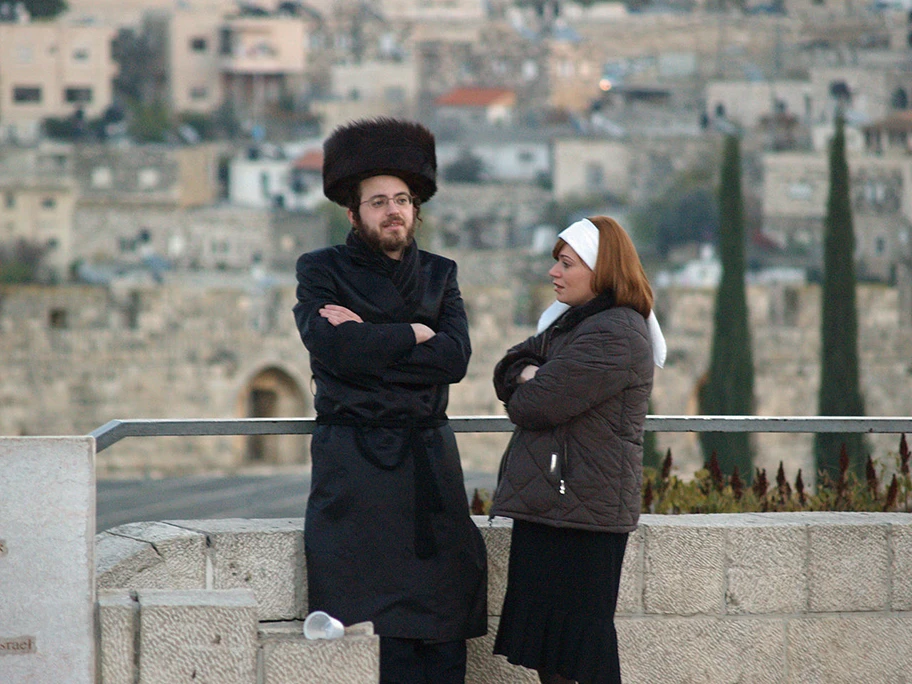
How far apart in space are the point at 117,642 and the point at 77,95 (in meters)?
61.4

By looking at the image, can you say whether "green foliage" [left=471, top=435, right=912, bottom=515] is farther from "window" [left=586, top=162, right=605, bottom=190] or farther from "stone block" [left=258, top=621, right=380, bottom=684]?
"window" [left=586, top=162, right=605, bottom=190]

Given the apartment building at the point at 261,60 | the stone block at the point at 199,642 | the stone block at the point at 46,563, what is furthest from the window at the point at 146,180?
the stone block at the point at 199,642

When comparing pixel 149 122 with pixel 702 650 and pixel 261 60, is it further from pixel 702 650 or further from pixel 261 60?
pixel 702 650

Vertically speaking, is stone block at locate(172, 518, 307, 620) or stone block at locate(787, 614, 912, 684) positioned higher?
stone block at locate(172, 518, 307, 620)

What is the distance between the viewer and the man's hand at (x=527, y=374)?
3.38 m

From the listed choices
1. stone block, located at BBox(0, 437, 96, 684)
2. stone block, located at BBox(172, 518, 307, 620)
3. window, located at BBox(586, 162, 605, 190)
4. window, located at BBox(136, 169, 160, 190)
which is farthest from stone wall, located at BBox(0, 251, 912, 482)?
window, located at BBox(586, 162, 605, 190)

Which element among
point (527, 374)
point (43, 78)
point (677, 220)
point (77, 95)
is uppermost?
point (43, 78)

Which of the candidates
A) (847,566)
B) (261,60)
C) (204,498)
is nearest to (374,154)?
(847,566)

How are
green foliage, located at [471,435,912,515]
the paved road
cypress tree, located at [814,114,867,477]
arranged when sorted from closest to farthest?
green foliage, located at [471,435,912,515], the paved road, cypress tree, located at [814,114,867,477]

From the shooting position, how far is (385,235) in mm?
3400

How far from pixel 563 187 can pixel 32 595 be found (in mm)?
52380

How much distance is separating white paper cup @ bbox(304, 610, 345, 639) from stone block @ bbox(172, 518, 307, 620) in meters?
0.57

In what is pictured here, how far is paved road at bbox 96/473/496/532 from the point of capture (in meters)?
4.36

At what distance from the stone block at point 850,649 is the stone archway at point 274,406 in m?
19.1
